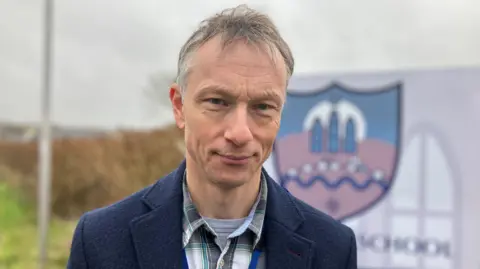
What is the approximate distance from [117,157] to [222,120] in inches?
116

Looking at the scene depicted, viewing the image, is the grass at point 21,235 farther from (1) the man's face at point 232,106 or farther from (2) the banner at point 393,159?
(1) the man's face at point 232,106

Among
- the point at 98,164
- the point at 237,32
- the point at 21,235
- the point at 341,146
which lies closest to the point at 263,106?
the point at 237,32

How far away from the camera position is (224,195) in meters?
1.18

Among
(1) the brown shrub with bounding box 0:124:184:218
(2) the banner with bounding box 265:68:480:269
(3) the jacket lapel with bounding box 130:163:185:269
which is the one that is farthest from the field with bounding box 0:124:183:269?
(3) the jacket lapel with bounding box 130:163:185:269

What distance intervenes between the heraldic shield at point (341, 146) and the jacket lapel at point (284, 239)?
162 cm

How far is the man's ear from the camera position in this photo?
1188 millimetres

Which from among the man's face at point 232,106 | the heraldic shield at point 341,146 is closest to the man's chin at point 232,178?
the man's face at point 232,106

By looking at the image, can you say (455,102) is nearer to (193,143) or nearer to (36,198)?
(193,143)

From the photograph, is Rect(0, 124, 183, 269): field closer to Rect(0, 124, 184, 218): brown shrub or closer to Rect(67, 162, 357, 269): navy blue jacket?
Rect(0, 124, 184, 218): brown shrub

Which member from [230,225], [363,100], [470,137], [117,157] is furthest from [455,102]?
[117,157]

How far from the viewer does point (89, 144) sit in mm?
3865

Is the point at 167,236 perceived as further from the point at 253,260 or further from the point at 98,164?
the point at 98,164

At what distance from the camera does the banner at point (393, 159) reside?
102 inches

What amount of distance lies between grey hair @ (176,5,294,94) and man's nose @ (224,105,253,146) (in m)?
0.15
